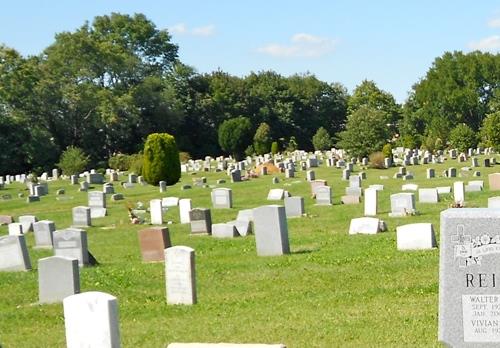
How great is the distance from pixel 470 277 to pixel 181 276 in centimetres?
598

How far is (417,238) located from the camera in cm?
1783

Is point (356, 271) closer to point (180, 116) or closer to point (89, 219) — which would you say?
point (89, 219)

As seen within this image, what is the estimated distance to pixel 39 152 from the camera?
6500 cm

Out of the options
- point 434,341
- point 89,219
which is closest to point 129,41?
point 89,219

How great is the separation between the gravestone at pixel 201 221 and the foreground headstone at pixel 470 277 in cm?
1614

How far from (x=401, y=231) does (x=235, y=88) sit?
74.7 metres

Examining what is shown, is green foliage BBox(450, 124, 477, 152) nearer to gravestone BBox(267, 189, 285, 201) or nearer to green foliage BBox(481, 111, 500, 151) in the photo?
green foliage BBox(481, 111, 500, 151)

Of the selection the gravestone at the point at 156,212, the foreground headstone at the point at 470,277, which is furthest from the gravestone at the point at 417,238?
the gravestone at the point at 156,212

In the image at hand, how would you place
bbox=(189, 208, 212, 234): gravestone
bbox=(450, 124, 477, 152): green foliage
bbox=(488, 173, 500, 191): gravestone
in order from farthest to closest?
bbox=(450, 124, 477, 152): green foliage
bbox=(488, 173, 500, 191): gravestone
bbox=(189, 208, 212, 234): gravestone

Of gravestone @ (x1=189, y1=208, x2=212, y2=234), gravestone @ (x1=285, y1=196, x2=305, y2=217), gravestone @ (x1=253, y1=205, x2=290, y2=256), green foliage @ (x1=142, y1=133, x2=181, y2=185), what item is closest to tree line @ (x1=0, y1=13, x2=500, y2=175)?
green foliage @ (x1=142, y1=133, x2=181, y2=185)

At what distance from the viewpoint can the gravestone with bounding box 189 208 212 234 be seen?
24734mm

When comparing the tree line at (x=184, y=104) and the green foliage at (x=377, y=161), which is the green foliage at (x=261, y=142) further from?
the green foliage at (x=377, y=161)

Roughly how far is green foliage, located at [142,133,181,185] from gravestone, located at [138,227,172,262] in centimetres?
2446

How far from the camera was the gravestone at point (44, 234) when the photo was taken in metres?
23.8
